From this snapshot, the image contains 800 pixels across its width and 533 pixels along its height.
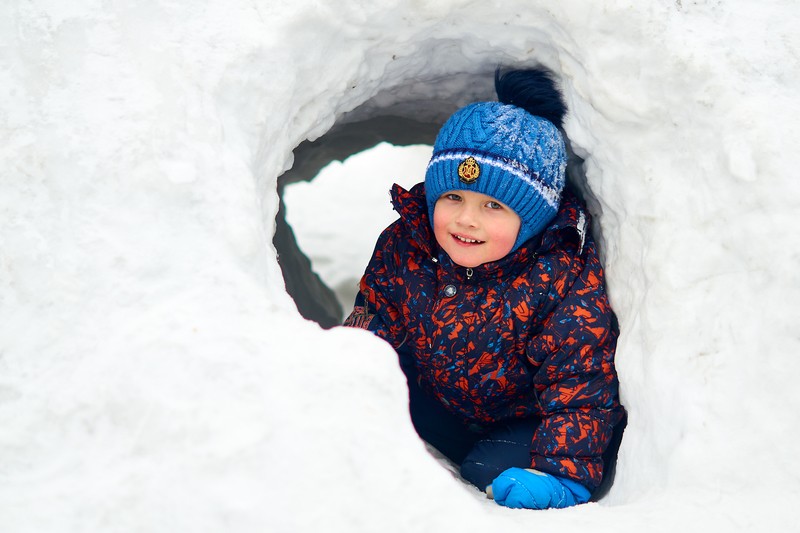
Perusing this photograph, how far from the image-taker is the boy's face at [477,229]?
171cm

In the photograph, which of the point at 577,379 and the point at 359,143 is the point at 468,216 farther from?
the point at 359,143

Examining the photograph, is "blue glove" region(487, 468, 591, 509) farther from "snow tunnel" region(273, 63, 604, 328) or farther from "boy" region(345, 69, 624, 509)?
"snow tunnel" region(273, 63, 604, 328)

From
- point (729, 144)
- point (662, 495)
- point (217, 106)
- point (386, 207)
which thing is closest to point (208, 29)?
point (217, 106)

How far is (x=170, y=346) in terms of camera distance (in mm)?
1090

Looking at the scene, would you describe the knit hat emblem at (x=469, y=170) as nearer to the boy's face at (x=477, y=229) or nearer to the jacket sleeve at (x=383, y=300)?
the boy's face at (x=477, y=229)

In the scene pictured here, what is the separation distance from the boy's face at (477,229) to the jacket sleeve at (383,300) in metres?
0.30

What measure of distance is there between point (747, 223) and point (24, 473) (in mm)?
1354

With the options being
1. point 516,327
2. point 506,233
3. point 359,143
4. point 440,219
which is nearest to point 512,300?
point 516,327

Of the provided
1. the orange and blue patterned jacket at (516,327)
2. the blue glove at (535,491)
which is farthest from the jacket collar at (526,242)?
the blue glove at (535,491)

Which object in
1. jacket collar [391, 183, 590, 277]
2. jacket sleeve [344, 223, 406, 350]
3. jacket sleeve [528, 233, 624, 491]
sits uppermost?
jacket collar [391, 183, 590, 277]

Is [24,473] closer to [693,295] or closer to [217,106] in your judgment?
[217,106]

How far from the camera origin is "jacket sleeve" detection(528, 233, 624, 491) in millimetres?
1552

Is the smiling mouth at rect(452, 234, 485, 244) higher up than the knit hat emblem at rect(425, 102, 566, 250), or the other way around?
the knit hat emblem at rect(425, 102, 566, 250)

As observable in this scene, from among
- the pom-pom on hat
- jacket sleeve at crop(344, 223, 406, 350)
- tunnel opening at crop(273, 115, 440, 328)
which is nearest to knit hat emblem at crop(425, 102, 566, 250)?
the pom-pom on hat
